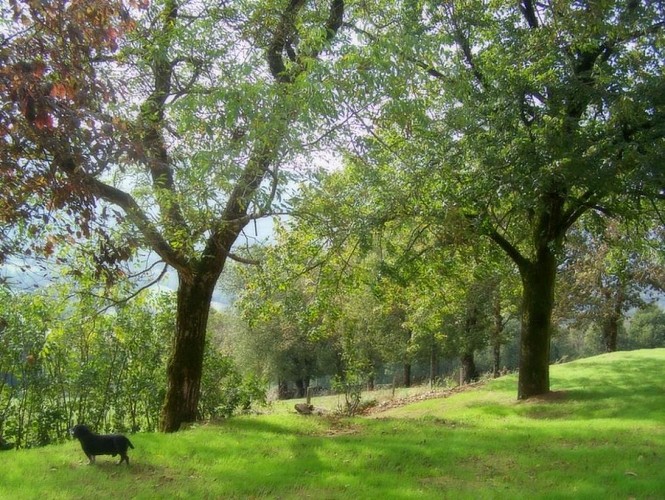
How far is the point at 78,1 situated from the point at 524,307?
536 inches

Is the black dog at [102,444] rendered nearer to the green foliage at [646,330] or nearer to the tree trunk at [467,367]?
the tree trunk at [467,367]

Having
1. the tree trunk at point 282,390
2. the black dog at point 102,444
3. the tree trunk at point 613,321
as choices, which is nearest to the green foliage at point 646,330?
the tree trunk at point 613,321

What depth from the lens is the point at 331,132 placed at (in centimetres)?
745

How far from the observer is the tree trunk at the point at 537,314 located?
15.2 m

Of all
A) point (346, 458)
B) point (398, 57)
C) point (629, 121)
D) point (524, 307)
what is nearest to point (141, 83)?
point (398, 57)

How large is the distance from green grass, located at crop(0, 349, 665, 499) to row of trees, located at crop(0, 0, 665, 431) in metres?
2.47

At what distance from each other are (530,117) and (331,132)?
20.8 ft

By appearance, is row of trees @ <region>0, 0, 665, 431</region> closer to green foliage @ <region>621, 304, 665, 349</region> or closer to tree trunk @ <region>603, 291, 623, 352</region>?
tree trunk @ <region>603, 291, 623, 352</region>

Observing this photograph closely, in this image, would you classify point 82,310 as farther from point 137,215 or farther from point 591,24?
point 591,24

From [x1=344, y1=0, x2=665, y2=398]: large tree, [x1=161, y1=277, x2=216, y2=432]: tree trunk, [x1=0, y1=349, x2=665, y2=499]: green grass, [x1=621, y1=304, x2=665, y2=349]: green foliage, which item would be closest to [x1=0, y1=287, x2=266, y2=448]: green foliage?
[x1=161, y1=277, x2=216, y2=432]: tree trunk

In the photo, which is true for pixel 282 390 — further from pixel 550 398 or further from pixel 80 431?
pixel 80 431

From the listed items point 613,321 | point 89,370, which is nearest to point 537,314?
point 89,370

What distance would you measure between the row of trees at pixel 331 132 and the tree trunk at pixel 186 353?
37mm

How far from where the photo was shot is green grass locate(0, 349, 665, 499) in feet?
21.7
